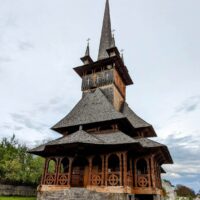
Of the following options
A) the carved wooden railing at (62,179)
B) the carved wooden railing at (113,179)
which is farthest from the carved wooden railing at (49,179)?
the carved wooden railing at (113,179)

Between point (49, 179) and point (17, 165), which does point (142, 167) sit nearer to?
point (49, 179)

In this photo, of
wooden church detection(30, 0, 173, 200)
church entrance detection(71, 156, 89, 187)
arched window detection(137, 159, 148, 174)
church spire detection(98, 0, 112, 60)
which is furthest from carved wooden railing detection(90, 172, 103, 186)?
church spire detection(98, 0, 112, 60)

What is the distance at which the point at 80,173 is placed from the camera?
607 inches

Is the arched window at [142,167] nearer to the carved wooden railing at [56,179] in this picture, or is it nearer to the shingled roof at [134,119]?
the shingled roof at [134,119]

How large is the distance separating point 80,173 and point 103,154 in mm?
2648

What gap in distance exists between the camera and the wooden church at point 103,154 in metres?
13.3

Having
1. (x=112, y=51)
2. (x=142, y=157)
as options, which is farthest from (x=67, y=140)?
(x=112, y=51)

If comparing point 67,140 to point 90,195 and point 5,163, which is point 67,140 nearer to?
point 90,195

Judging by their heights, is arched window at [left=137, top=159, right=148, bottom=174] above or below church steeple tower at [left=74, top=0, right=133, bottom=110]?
below

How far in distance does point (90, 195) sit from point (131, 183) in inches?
118

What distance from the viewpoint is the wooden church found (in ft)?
43.5

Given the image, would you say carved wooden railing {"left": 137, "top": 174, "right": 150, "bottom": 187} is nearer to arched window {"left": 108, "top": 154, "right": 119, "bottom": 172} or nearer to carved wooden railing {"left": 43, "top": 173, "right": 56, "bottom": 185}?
arched window {"left": 108, "top": 154, "right": 119, "bottom": 172}

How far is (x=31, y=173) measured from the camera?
3209cm

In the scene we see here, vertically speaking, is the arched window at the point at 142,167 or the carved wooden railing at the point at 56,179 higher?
the arched window at the point at 142,167
